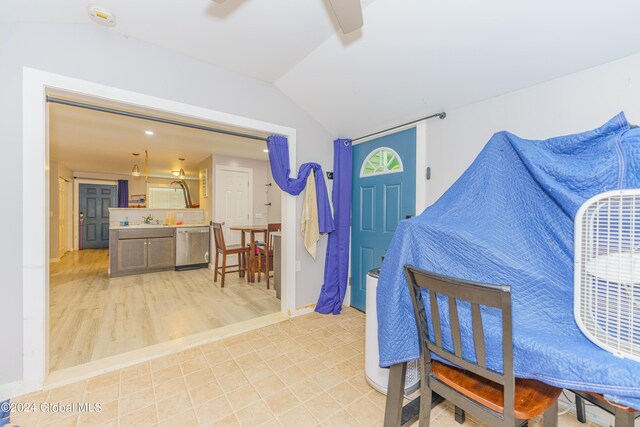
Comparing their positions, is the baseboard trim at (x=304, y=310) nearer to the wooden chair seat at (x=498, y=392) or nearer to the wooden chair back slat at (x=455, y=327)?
the wooden chair seat at (x=498, y=392)

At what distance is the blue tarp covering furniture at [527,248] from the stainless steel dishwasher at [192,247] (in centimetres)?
476

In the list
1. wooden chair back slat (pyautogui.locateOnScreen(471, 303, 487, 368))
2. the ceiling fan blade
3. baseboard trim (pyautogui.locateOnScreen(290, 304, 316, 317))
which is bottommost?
baseboard trim (pyautogui.locateOnScreen(290, 304, 316, 317))

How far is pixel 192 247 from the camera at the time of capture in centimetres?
511

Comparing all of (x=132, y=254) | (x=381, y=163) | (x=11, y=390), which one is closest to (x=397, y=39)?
(x=381, y=163)

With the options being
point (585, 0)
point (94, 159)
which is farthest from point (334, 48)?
point (94, 159)

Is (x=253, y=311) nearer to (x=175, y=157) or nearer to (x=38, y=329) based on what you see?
(x=38, y=329)

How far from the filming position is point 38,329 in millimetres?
1635

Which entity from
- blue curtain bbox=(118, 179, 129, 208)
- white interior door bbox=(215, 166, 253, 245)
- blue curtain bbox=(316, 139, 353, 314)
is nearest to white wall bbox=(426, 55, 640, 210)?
blue curtain bbox=(316, 139, 353, 314)

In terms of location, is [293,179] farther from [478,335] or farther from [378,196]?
[478,335]

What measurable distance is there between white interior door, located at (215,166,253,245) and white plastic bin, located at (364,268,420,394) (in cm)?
410

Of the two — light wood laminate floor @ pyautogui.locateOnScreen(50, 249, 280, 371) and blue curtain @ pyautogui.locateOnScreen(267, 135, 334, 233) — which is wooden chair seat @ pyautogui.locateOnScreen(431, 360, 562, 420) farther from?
light wood laminate floor @ pyautogui.locateOnScreen(50, 249, 280, 371)

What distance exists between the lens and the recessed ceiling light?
1.63 meters

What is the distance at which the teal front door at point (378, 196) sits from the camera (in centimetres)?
251

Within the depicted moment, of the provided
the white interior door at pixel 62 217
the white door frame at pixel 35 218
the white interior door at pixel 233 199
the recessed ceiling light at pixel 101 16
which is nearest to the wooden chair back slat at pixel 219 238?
the white interior door at pixel 233 199
